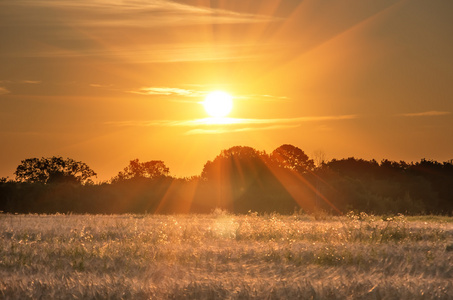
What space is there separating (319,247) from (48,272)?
5.87 m

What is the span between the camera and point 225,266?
10.9 m

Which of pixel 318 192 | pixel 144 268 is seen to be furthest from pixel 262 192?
pixel 144 268

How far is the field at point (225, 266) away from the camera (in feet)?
27.7

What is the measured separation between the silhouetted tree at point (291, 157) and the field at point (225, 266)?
44457 millimetres

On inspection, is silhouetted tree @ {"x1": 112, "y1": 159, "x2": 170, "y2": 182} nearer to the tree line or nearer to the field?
the tree line

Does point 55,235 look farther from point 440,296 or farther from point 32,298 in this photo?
point 440,296

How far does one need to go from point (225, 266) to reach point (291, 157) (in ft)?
183

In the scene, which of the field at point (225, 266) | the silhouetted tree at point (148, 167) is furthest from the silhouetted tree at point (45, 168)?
the field at point (225, 266)

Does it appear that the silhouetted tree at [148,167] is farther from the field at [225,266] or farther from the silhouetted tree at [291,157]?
the field at [225,266]

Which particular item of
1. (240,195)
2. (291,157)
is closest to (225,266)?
(240,195)

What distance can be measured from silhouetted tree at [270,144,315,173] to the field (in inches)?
1750

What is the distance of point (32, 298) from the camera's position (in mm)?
8344

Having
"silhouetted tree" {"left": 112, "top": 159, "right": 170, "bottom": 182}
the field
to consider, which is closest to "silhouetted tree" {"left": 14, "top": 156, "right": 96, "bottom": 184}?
"silhouetted tree" {"left": 112, "top": 159, "right": 170, "bottom": 182}

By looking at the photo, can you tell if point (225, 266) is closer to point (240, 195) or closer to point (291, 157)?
point (240, 195)
